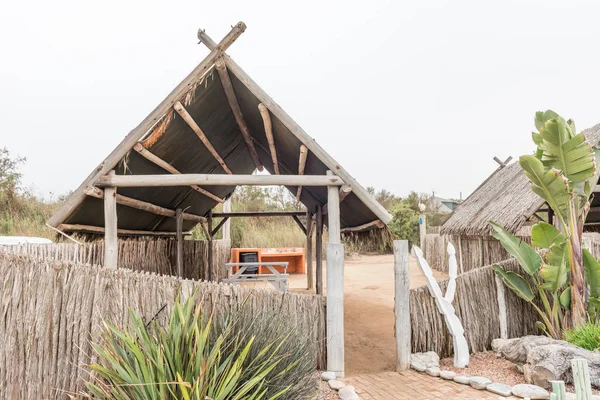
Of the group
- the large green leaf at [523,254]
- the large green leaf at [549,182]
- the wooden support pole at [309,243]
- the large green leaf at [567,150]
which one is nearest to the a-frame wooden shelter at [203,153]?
the large green leaf at [523,254]

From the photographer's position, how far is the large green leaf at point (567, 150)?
497cm

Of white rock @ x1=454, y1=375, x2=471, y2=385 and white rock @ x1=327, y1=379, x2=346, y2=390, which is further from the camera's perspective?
white rock @ x1=454, y1=375, x2=471, y2=385

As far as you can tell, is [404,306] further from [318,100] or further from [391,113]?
[318,100]

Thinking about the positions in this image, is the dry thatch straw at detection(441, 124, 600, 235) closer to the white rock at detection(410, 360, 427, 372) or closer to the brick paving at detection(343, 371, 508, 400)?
the white rock at detection(410, 360, 427, 372)

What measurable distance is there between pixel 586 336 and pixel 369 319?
12.2ft

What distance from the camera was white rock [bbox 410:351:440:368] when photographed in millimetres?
4869

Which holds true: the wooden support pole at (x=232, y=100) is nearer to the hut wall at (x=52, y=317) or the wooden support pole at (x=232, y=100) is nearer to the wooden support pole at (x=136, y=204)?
the wooden support pole at (x=136, y=204)

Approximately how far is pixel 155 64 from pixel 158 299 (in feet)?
72.4

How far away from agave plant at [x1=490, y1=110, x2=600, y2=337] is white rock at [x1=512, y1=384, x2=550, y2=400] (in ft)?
5.01

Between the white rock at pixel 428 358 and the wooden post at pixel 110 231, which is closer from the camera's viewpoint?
the wooden post at pixel 110 231

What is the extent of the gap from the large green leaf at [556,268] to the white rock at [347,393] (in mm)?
3167

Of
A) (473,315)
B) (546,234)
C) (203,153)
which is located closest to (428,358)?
(473,315)

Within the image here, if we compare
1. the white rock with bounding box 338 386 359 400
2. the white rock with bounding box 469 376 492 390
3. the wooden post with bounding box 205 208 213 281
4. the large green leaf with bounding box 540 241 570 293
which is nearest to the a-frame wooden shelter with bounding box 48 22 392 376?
the white rock with bounding box 338 386 359 400

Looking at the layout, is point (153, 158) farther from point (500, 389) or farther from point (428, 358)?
point (500, 389)
